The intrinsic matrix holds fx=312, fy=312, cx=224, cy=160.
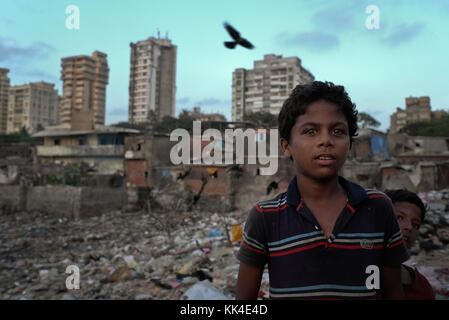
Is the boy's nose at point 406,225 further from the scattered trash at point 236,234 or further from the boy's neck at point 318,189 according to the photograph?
the scattered trash at point 236,234

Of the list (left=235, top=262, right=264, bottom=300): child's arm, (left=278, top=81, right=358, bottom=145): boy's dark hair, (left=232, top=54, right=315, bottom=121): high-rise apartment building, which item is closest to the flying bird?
(left=278, top=81, right=358, bottom=145): boy's dark hair

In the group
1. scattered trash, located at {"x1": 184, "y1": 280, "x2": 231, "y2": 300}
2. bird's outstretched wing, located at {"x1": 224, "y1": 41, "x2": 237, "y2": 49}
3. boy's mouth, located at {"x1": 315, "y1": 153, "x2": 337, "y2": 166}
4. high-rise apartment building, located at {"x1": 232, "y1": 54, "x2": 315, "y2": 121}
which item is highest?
high-rise apartment building, located at {"x1": 232, "y1": 54, "x2": 315, "y2": 121}

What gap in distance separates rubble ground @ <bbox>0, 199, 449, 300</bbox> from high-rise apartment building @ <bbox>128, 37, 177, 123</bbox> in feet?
115

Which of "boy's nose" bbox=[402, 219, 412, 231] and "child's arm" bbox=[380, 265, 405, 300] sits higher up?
"boy's nose" bbox=[402, 219, 412, 231]

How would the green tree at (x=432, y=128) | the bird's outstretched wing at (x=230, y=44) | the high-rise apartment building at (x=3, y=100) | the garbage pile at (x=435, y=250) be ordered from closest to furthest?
the bird's outstretched wing at (x=230, y=44) → the garbage pile at (x=435, y=250) → the green tree at (x=432, y=128) → the high-rise apartment building at (x=3, y=100)

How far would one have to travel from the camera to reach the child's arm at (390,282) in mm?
1019

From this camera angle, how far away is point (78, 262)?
6.73 meters

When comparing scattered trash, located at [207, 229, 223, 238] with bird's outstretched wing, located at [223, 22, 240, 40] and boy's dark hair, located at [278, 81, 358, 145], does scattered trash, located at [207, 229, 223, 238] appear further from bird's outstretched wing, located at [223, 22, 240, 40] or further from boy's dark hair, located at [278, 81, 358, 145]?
boy's dark hair, located at [278, 81, 358, 145]

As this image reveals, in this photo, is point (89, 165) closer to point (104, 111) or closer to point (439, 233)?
point (439, 233)

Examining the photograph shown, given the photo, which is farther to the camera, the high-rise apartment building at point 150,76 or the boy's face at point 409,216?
the high-rise apartment building at point 150,76

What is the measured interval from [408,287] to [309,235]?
0.79m

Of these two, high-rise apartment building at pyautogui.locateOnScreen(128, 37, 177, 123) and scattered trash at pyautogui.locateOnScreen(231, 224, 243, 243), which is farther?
high-rise apartment building at pyautogui.locateOnScreen(128, 37, 177, 123)

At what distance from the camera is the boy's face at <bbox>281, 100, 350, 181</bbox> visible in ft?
3.23

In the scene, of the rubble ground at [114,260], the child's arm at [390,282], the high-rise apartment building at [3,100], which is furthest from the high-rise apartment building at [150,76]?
the child's arm at [390,282]
